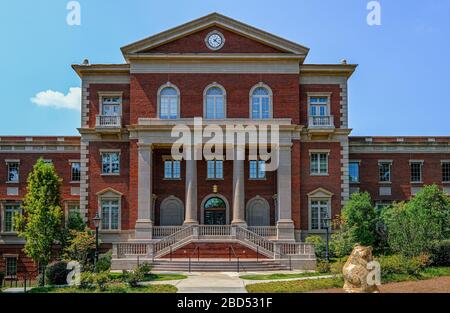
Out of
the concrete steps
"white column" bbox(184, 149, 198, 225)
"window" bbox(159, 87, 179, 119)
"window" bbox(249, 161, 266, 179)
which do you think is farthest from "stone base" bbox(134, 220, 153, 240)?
"window" bbox(249, 161, 266, 179)

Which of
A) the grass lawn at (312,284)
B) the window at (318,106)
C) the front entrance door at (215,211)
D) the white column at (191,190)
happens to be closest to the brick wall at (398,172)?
the window at (318,106)

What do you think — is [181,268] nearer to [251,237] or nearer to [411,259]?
[251,237]

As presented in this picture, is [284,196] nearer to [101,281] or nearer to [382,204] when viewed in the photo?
[382,204]

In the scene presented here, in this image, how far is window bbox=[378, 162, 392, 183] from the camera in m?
46.9

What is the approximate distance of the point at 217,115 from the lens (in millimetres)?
43219

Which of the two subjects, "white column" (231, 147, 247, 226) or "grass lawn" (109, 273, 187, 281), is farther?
"white column" (231, 147, 247, 226)

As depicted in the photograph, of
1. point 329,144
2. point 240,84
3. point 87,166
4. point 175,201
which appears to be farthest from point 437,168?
point 87,166

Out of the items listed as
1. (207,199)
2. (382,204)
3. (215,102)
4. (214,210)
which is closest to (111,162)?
(207,199)

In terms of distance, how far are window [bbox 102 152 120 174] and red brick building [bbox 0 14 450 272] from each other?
0.07 metres

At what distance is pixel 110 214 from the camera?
4331 cm

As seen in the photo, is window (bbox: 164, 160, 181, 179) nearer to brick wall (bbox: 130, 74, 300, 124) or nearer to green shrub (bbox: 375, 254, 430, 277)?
brick wall (bbox: 130, 74, 300, 124)

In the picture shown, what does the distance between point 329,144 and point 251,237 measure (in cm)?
987

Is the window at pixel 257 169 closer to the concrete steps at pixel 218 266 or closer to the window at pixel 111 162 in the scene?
the concrete steps at pixel 218 266

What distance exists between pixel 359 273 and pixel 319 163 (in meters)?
23.1
